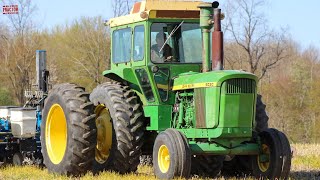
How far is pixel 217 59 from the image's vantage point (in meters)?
9.99

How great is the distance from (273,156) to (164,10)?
2.92 m

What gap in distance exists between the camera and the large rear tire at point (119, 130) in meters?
10.2

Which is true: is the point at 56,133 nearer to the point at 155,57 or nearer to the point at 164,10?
the point at 155,57

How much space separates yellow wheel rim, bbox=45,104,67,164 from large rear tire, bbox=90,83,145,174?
60 centimetres

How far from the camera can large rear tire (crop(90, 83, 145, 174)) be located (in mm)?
10250

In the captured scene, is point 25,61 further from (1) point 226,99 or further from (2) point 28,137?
(1) point 226,99

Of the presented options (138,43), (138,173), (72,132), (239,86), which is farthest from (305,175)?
(72,132)

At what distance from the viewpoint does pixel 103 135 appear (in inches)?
433

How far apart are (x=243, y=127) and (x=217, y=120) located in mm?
408

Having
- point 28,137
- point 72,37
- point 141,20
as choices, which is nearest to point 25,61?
point 72,37

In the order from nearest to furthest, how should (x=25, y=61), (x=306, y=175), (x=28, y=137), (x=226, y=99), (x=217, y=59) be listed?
(x=226, y=99)
(x=217, y=59)
(x=306, y=175)
(x=28, y=137)
(x=25, y=61)

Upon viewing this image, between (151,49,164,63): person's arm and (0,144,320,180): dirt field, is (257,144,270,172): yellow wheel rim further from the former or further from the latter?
(151,49,164,63): person's arm

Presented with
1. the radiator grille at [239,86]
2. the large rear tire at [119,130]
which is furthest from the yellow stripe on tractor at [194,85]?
the large rear tire at [119,130]

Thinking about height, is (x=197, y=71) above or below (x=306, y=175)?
above
